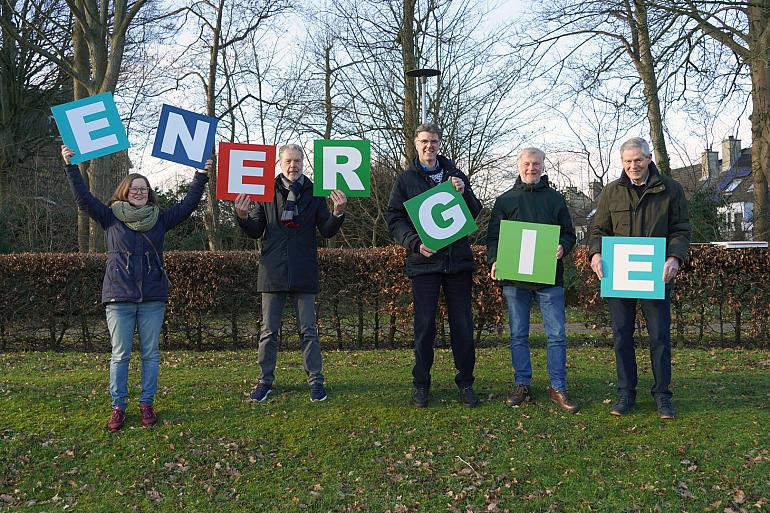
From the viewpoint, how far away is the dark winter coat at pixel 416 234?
513 centimetres

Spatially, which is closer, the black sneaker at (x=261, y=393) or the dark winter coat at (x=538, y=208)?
the dark winter coat at (x=538, y=208)

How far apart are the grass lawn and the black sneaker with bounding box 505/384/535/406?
86mm

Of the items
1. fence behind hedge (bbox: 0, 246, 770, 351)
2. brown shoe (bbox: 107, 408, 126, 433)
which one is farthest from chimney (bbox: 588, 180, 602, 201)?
brown shoe (bbox: 107, 408, 126, 433)

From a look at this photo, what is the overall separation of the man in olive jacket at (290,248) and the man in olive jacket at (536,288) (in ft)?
4.75

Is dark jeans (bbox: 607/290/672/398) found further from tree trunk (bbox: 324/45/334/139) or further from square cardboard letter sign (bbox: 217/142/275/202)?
tree trunk (bbox: 324/45/334/139)

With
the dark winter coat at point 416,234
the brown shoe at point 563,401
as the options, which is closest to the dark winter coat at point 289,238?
the dark winter coat at point 416,234

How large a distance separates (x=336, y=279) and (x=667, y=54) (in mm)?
7820

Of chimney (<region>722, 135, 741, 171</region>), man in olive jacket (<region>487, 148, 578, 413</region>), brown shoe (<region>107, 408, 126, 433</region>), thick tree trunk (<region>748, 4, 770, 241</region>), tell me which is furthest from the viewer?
chimney (<region>722, 135, 741, 171</region>)

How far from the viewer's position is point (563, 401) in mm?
5168

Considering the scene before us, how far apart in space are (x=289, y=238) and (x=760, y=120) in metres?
9.74

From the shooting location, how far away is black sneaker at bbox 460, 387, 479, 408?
523 cm

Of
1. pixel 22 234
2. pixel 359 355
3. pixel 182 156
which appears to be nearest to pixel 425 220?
pixel 182 156

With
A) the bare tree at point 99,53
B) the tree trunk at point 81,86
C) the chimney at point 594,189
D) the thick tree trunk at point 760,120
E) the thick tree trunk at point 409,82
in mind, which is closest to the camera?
the thick tree trunk at point 760,120

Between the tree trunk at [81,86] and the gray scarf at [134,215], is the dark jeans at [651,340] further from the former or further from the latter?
the tree trunk at [81,86]
